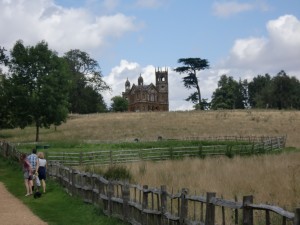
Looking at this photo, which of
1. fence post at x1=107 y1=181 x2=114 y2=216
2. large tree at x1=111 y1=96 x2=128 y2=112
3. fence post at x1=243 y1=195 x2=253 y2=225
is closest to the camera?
fence post at x1=243 y1=195 x2=253 y2=225

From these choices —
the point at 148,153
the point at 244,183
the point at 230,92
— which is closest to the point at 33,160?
the point at 244,183

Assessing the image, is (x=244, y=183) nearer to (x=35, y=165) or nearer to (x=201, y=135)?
(x=35, y=165)

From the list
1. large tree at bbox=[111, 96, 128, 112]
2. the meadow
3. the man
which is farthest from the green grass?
large tree at bbox=[111, 96, 128, 112]

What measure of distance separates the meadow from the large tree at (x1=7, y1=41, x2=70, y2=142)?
11.9 ft

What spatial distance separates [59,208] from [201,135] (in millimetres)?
43662

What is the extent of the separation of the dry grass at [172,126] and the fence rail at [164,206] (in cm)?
3848

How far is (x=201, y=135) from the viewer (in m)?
59.2

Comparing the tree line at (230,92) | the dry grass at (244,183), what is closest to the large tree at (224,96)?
the tree line at (230,92)

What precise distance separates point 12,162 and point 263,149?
20259 millimetres

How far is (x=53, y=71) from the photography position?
55312 millimetres

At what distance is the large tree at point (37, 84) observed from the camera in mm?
53969

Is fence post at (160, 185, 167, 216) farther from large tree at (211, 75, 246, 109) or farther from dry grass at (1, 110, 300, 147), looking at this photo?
large tree at (211, 75, 246, 109)

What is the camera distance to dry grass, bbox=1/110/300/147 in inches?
2397

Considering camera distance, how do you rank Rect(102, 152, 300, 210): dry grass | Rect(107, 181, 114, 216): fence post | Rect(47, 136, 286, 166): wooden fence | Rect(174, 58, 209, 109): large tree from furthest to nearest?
Rect(174, 58, 209, 109): large tree
Rect(47, 136, 286, 166): wooden fence
Rect(102, 152, 300, 210): dry grass
Rect(107, 181, 114, 216): fence post
